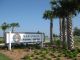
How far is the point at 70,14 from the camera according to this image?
24.8 meters

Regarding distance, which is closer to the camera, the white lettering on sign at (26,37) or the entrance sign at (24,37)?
the entrance sign at (24,37)

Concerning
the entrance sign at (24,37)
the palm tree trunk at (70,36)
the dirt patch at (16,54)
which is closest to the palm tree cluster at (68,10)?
the palm tree trunk at (70,36)

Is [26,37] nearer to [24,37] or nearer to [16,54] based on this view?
[24,37]

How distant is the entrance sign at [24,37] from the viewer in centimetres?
2406

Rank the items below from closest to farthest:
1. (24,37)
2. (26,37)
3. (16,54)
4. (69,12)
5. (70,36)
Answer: (16,54), (70,36), (69,12), (24,37), (26,37)

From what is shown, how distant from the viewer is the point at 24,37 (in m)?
25.2

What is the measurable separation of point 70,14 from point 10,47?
269 inches

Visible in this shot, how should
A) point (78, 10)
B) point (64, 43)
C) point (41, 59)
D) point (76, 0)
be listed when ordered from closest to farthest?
point (41, 59) < point (76, 0) < point (78, 10) < point (64, 43)

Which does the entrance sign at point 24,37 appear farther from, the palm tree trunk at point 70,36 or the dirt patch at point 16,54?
the dirt patch at point 16,54

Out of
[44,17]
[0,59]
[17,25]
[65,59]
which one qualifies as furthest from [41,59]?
[17,25]

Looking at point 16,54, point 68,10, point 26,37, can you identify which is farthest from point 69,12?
point 16,54

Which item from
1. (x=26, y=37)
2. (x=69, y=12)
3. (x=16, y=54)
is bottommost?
(x=16, y=54)

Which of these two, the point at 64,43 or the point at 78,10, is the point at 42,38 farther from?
the point at 78,10

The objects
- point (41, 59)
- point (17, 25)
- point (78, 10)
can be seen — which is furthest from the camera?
point (17, 25)
